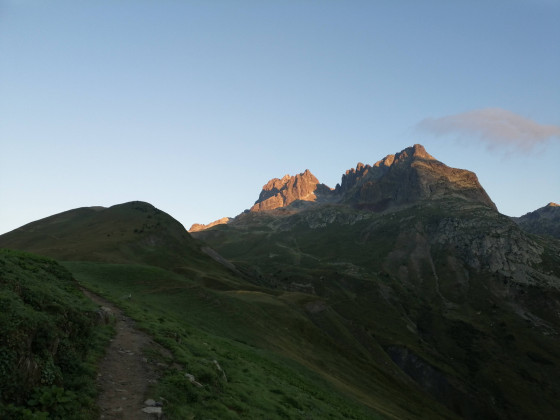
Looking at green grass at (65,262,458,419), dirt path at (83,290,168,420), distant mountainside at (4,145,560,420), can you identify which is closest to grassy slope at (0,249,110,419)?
dirt path at (83,290,168,420)

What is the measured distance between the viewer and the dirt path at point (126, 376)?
52.8 feet

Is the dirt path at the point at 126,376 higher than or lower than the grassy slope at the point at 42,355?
lower

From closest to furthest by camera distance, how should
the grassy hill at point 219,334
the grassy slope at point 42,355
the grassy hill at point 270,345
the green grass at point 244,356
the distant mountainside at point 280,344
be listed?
the grassy slope at point 42,355 → the green grass at point 244,356 → the grassy hill at point 219,334 → the grassy hill at point 270,345 → the distant mountainside at point 280,344

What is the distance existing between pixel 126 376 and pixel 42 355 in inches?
209

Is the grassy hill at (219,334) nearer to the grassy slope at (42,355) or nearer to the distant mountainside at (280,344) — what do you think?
the distant mountainside at (280,344)

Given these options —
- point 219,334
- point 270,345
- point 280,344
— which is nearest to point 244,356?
point 219,334

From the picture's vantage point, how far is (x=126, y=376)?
19656mm

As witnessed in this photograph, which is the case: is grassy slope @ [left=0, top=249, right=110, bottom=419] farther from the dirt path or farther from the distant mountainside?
the distant mountainside

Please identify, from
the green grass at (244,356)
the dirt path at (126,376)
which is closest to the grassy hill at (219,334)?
the green grass at (244,356)

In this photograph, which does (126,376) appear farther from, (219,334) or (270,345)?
(270,345)

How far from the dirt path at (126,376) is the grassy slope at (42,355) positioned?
72 cm

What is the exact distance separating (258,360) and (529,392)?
16361 centimetres

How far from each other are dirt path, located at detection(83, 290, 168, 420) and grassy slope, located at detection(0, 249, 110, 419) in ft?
2.37

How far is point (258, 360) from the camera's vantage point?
124ft
